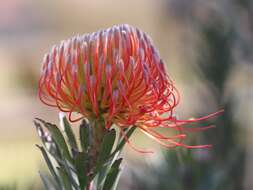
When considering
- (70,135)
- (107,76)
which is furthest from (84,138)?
(107,76)

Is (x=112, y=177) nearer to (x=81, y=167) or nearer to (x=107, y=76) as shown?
(x=81, y=167)

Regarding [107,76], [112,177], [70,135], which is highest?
[107,76]

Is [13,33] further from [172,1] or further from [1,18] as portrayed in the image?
[172,1]

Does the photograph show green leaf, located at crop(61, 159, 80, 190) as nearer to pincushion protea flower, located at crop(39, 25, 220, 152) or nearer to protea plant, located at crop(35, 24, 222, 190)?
protea plant, located at crop(35, 24, 222, 190)

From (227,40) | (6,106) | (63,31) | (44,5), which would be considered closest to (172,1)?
(227,40)

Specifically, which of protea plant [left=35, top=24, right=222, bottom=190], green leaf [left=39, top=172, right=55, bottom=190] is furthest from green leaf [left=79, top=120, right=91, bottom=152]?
green leaf [left=39, top=172, right=55, bottom=190]

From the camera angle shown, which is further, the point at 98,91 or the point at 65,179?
the point at 98,91
